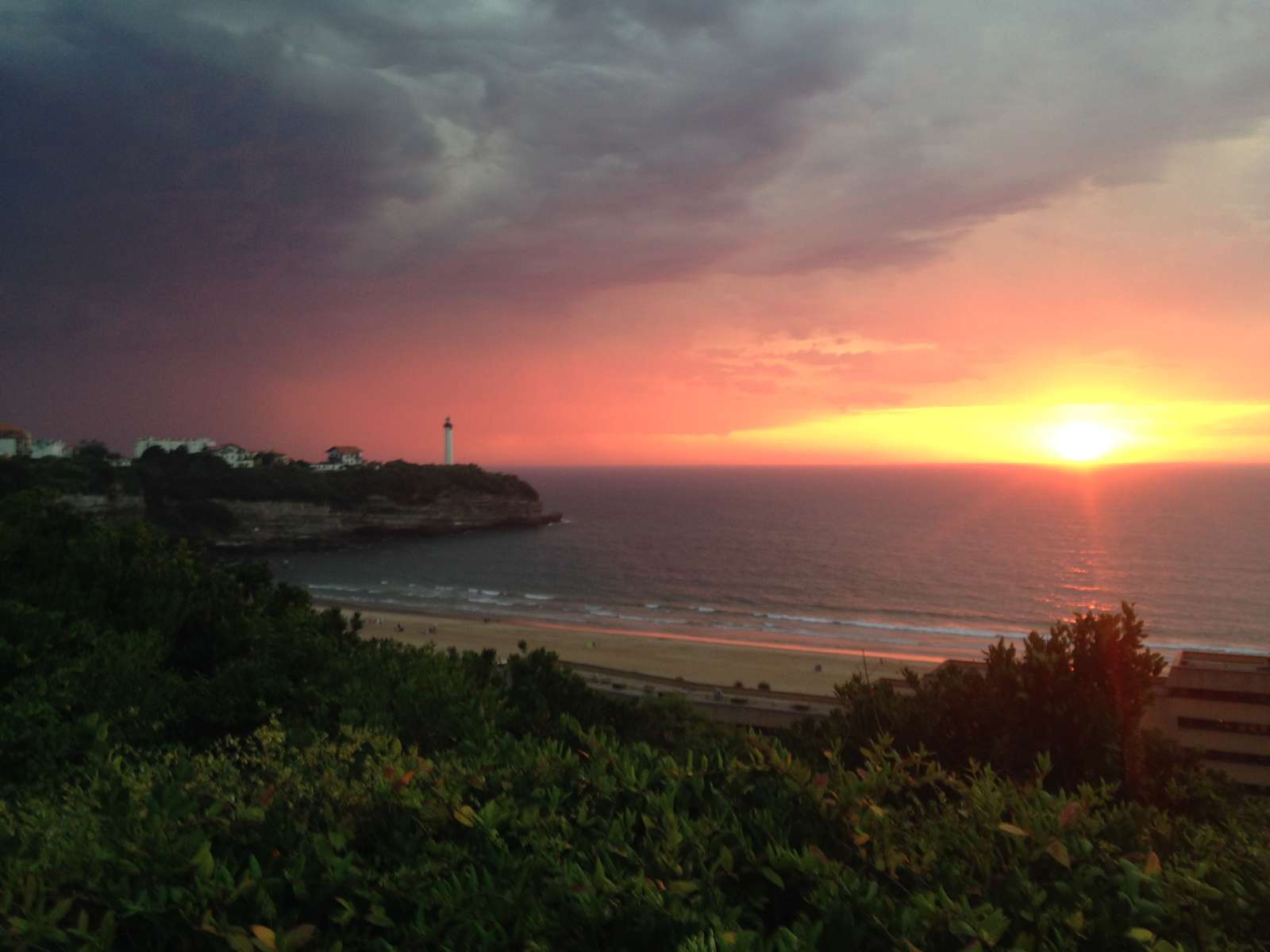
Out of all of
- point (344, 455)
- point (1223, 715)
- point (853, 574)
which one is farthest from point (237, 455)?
point (1223, 715)

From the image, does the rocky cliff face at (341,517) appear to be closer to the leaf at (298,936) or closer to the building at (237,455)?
the building at (237,455)

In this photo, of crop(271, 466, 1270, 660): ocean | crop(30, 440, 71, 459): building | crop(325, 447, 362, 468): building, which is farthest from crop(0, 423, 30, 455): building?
crop(271, 466, 1270, 660): ocean

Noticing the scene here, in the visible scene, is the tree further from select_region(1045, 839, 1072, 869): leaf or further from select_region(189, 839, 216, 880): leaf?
select_region(189, 839, 216, 880): leaf

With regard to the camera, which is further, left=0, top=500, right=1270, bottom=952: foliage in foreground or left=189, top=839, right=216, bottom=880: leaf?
left=189, top=839, right=216, bottom=880: leaf

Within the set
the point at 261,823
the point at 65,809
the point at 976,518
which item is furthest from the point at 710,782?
the point at 976,518

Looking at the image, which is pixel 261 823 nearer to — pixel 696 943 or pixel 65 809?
pixel 65 809
